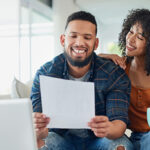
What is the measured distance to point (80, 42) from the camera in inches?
52.9

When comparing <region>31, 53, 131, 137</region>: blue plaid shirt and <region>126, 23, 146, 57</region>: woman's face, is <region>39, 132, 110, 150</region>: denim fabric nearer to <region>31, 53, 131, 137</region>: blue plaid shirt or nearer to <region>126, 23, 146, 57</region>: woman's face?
<region>31, 53, 131, 137</region>: blue plaid shirt

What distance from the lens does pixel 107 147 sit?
4.07ft

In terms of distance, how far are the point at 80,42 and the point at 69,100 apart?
36cm

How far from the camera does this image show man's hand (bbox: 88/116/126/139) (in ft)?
3.52

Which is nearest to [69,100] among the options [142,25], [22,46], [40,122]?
[40,122]

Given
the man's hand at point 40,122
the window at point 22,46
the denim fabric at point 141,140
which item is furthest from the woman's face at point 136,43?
the window at point 22,46

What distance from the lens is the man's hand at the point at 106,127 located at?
107cm

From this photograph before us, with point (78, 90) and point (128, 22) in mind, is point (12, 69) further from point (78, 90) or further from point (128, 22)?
point (78, 90)

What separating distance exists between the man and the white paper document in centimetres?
21

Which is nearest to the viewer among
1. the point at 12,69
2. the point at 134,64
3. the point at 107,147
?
the point at 107,147

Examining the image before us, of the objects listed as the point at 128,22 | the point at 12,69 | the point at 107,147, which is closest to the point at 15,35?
the point at 12,69

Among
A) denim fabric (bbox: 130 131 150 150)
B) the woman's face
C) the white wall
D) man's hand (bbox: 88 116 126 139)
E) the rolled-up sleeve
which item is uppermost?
the white wall

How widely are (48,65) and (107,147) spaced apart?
464mm

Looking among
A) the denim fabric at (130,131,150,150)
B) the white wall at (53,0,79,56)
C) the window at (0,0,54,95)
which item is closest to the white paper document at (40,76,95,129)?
the denim fabric at (130,131,150,150)
